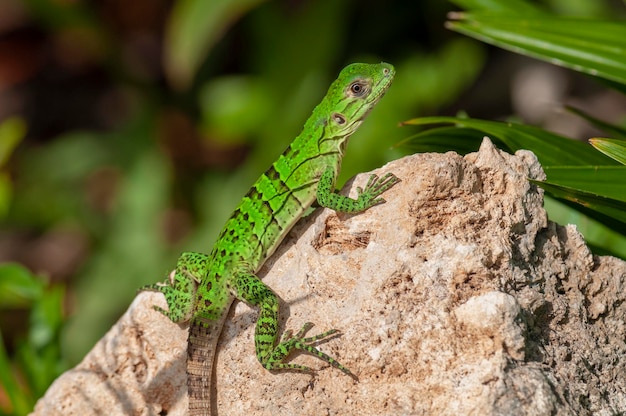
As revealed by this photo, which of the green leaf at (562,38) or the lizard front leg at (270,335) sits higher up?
the green leaf at (562,38)

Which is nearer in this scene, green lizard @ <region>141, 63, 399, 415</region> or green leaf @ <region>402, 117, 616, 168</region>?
green lizard @ <region>141, 63, 399, 415</region>

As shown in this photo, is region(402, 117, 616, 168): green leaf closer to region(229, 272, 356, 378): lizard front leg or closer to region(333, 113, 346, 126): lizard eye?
region(333, 113, 346, 126): lizard eye

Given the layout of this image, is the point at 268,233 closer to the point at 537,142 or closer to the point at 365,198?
the point at 365,198

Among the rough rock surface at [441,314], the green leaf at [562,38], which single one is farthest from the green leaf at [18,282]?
the green leaf at [562,38]

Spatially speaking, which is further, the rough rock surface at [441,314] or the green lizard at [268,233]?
the green lizard at [268,233]

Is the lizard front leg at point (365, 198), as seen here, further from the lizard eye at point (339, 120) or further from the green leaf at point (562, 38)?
the green leaf at point (562, 38)

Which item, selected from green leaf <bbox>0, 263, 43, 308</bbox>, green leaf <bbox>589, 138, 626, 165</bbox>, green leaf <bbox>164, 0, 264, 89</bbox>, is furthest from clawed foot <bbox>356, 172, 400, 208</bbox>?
green leaf <bbox>164, 0, 264, 89</bbox>

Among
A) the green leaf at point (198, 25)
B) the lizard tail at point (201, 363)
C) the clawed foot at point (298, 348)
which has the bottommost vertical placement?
the clawed foot at point (298, 348)

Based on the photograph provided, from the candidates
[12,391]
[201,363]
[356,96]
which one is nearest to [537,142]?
[356,96]
